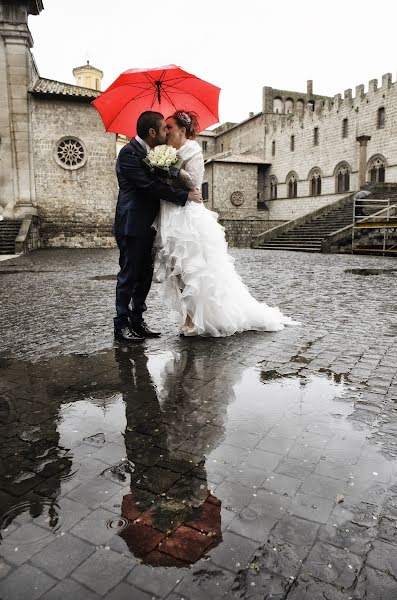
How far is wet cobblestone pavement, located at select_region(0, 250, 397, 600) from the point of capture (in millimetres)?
1637

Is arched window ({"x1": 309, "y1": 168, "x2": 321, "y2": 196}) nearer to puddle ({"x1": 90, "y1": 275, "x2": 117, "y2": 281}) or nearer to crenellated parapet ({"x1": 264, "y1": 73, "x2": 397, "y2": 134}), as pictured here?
crenellated parapet ({"x1": 264, "y1": 73, "x2": 397, "y2": 134})

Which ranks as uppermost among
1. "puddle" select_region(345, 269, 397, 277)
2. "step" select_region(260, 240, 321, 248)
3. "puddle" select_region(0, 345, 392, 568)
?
"step" select_region(260, 240, 321, 248)

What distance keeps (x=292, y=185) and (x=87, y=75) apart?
28062 mm

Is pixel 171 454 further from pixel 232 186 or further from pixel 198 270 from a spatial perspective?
pixel 232 186

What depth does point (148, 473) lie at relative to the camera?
2287 millimetres

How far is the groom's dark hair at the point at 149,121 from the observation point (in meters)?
4.59

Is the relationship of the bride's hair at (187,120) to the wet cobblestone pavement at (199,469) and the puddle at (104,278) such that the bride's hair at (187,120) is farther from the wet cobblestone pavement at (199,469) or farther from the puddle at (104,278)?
the puddle at (104,278)

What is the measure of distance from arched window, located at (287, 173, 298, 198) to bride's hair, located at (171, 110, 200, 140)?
4205cm

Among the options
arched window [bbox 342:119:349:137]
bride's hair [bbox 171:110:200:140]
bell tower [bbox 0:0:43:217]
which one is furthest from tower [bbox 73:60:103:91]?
bride's hair [bbox 171:110:200:140]

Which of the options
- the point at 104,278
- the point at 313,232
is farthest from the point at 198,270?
the point at 313,232

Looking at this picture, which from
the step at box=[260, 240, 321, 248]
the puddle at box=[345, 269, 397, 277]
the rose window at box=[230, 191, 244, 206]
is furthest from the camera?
the rose window at box=[230, 191, 244, 206]

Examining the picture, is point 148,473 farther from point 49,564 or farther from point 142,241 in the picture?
point 142,241

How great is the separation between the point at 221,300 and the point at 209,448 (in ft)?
8.62

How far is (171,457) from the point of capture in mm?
2451
